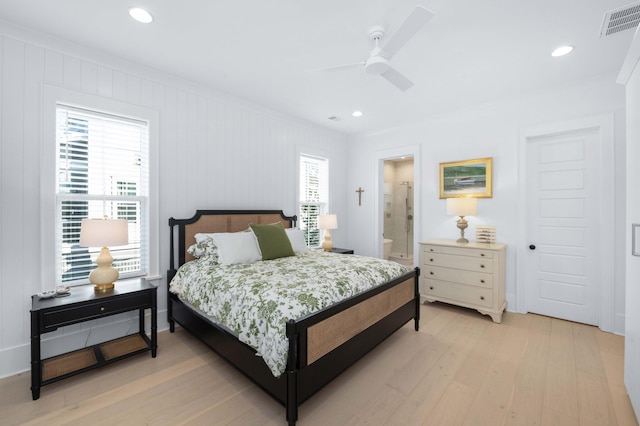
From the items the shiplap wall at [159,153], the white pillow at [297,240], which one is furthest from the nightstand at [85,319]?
the white pillow at [297,240]

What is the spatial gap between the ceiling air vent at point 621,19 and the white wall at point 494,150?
103 cm

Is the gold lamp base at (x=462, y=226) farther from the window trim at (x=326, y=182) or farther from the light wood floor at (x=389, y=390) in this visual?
the window trim at (x=326, y=182)

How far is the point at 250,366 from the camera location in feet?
6.47

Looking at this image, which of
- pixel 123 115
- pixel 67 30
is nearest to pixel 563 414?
pixel 123 115

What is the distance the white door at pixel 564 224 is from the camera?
3188 mm

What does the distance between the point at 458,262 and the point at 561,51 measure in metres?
2.36

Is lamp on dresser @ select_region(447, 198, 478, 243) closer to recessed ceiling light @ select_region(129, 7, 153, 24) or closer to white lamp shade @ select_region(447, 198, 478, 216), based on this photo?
white lamp shade @ select_region(447, 198, 478, 216)

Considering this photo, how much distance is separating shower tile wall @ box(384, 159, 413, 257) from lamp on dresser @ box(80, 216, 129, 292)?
5711mm

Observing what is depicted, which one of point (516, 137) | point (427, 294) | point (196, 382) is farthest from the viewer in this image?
point (427, 294)

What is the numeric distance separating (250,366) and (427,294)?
2.75 metres

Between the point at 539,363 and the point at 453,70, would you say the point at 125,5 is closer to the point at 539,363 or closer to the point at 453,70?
the point at 453,70

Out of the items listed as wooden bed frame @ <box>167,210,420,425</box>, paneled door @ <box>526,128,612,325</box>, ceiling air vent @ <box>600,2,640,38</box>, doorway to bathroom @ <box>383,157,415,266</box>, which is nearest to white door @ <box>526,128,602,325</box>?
paneled door @ <box>526,128,612,325</box>

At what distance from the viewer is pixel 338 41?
2.44 meters

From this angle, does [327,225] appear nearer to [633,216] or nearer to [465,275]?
[465,275]
